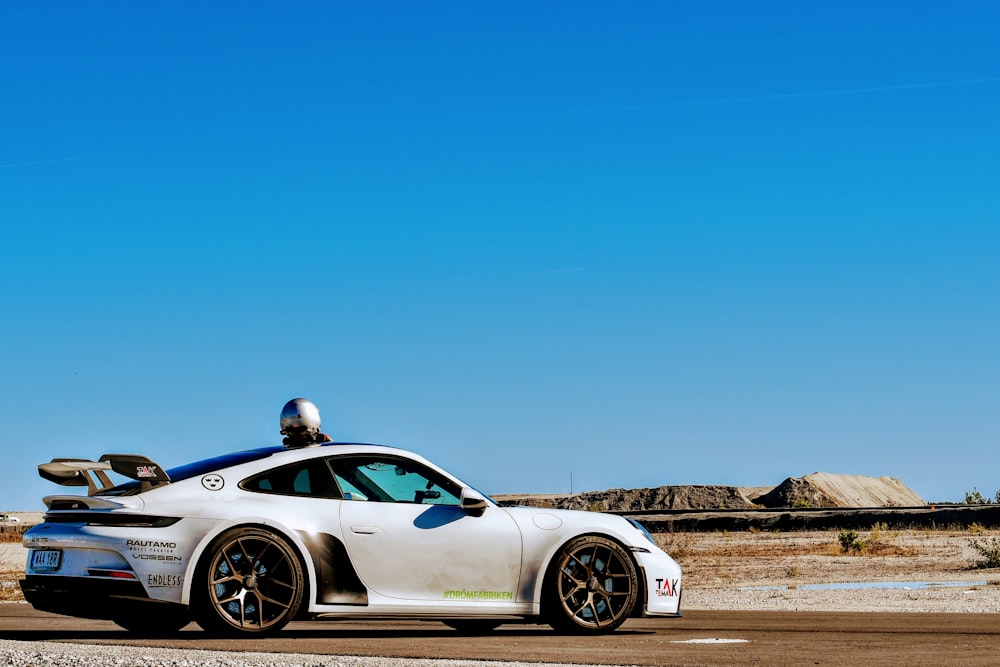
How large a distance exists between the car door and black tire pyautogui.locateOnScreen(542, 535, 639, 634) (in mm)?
371

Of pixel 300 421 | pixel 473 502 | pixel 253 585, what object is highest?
pixel 300 421

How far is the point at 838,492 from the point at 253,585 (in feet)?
388

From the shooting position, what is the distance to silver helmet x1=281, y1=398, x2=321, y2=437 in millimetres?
11008

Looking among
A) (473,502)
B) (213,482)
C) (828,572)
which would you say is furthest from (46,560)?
(828,572)

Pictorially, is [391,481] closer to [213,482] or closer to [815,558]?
[213,482]

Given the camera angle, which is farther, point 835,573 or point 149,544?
point 835,573

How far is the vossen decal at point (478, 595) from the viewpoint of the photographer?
34.8 ft

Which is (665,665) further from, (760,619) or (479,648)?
(760,619)

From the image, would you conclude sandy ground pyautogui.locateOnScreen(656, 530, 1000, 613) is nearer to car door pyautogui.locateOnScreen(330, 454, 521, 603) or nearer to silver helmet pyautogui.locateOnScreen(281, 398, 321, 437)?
car door pyautogui.locateOnScreen(330, 454, 521, 603)

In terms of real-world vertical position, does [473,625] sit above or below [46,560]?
below

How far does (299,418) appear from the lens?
36.2 feet

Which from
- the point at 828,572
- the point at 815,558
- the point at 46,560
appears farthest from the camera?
the point at 815,558

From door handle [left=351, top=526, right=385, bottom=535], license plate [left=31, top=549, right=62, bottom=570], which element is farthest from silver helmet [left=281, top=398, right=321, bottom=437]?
license plate [left=31, top=549, right=62, bottom=570]

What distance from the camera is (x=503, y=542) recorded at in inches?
422
